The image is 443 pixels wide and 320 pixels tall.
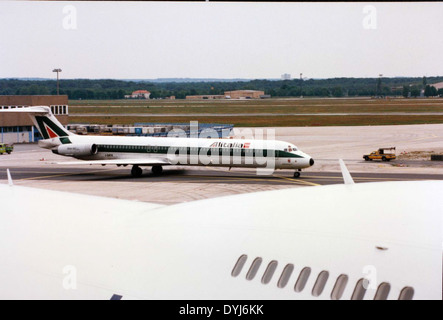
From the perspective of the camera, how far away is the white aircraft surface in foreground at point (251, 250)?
5.62 m

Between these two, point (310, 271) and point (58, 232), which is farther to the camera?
point (58, 232)

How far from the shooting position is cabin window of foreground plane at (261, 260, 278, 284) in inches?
247

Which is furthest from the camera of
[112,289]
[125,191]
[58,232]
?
[125,191]

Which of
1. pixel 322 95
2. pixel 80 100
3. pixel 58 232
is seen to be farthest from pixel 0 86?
pixel 58 232

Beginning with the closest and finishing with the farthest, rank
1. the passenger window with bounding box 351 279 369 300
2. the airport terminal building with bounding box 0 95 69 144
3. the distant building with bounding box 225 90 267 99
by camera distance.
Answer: the passenger window with bounding box 351 279 369 300, the airport terminal building with bounding box 0 95 69 144, the distant building with bounding box 225 90 267 99

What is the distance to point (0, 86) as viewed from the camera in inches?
6708

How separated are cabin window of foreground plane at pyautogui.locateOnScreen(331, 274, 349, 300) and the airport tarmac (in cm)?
2540

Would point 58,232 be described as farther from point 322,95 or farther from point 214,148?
point 322,95

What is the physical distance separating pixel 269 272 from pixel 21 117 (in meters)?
71.0

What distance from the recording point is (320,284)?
19.0ft

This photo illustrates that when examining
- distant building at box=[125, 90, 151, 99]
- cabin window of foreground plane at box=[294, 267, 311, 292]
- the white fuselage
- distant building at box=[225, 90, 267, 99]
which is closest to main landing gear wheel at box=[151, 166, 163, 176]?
the white fuselage

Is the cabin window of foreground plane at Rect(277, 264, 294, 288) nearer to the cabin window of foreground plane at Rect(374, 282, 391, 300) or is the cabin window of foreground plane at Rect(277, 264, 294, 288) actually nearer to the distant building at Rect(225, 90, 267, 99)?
the cabin window of foreground plane at Rect(374, 282, 391, 300)

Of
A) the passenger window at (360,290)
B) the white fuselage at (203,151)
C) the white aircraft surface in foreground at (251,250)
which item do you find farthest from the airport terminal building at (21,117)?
the passenger window at (360,290)
